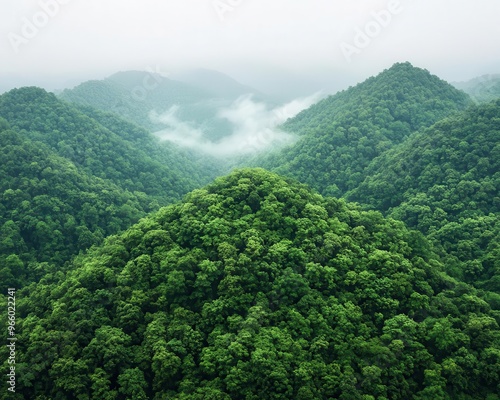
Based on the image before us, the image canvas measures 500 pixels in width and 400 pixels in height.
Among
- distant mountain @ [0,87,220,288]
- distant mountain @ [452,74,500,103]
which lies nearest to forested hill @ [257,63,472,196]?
distant mountain @ [0,87,220,288]

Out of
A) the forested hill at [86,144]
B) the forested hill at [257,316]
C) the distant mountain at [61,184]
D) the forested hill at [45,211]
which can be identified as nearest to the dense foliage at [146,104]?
the forested hill at [86,144]

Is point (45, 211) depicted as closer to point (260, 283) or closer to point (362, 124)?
point (260, 283)

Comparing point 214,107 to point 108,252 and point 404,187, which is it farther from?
point 108,252

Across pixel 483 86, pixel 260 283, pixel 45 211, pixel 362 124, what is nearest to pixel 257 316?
pixel 260 283

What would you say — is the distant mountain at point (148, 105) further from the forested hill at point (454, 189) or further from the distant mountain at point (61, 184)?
the forested hill at point (454, 189)

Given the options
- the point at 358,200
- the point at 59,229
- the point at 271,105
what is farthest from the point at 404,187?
the point at 271,105

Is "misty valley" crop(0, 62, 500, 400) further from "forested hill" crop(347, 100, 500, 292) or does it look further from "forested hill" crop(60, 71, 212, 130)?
"forested hill" crop(60, 71, 212, 130)

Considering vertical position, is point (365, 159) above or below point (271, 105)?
below
